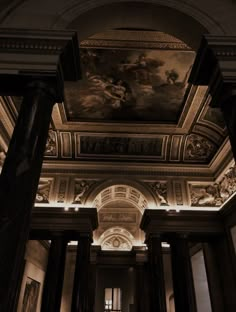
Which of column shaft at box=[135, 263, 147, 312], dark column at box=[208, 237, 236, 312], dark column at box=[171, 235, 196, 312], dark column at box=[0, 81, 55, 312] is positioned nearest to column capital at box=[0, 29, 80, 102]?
dark column at box=[0, 81, 55, 312]

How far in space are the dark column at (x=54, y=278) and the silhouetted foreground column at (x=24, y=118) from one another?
6.79 meters

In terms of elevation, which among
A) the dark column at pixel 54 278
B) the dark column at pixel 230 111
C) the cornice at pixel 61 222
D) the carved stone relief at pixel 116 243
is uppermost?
the carved stone relief at pixel 116 243

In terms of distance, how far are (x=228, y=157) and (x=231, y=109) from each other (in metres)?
7.34

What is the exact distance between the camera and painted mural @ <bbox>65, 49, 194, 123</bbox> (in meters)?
8.88

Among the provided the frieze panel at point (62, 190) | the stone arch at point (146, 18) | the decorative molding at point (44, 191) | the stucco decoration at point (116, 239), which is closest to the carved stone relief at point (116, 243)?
the stucco decoration at point (116, 239)

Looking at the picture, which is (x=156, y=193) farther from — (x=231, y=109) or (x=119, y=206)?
(x=231, y=109)

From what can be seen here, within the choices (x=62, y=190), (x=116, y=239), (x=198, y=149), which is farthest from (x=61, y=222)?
(x=116, y=239)

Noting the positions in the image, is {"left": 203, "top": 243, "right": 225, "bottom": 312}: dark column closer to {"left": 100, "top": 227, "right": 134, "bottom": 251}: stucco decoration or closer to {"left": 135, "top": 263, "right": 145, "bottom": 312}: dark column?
{"left": 135, "top": 263, "right": 145, "bottom": 312}: dark column

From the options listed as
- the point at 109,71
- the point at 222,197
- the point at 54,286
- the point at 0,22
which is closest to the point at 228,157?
the point at 222,197

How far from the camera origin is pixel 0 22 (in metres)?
4.88

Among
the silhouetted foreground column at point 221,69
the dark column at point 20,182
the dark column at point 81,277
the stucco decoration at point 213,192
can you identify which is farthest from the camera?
the stucco decoration at point 213,192

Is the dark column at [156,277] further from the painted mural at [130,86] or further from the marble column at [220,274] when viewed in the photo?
the painted mural at [130,86]

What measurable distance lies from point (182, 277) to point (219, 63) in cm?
760

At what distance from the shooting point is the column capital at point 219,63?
4.26 m
